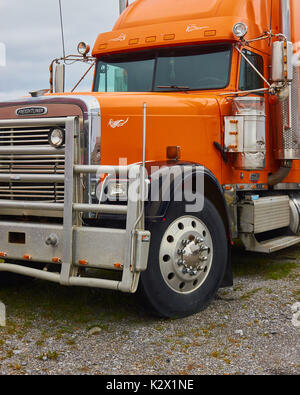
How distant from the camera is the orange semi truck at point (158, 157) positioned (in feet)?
15.3

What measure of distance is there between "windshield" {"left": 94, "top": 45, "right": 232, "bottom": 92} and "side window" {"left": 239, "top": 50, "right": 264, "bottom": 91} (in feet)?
0.66

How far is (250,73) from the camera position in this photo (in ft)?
21.0

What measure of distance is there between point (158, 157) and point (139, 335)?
5.57 ft

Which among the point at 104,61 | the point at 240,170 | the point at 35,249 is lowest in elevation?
the point at 35,249

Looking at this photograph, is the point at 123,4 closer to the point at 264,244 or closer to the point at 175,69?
the point at 175,69

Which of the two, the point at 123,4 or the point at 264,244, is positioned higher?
the point at 123,4

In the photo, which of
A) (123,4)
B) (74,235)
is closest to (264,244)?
(74,235)

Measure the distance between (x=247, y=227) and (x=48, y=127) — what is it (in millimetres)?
2627

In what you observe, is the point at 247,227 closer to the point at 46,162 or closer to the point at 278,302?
the point at 278,302

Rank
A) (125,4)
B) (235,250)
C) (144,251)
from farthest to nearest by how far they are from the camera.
Answer: 1. (235,250)
2. (125,4)
3. (144,251)

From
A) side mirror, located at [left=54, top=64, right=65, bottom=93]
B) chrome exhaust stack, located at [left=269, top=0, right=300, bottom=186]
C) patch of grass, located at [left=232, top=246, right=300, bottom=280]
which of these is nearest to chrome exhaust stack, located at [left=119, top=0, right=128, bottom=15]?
side mirror, located at [left=54, top=64, right=65, bottom=93]

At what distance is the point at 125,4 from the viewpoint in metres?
7.80

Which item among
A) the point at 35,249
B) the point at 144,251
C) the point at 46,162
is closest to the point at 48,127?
the point at 46,162
